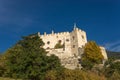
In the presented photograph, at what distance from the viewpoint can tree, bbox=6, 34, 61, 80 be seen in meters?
61.0

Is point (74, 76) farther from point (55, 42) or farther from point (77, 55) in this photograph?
point (55, 42)

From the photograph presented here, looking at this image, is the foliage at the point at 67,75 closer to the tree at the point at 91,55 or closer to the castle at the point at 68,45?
the tree at the point at 91,55

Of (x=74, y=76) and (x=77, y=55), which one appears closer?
(x=74, y=76)

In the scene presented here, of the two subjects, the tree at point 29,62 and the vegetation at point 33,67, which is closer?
the vegetation at point 33,67

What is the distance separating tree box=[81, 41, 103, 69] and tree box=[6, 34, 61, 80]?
25.1m

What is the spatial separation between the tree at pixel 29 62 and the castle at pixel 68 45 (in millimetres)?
28546

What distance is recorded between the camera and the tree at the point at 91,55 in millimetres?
89938

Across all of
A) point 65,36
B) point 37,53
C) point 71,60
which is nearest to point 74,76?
point 37,53

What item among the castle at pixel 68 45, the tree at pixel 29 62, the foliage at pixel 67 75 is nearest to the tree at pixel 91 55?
the castle at pixel 68 45

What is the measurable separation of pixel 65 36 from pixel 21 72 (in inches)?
1929

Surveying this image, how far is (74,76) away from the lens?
194 ft

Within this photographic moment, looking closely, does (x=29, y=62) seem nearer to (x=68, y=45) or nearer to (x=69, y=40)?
(x=68, y=45)

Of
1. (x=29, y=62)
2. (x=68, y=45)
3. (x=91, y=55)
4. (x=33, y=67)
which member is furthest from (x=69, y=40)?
(x=33, y=67)

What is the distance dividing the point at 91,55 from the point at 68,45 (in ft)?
43.2
